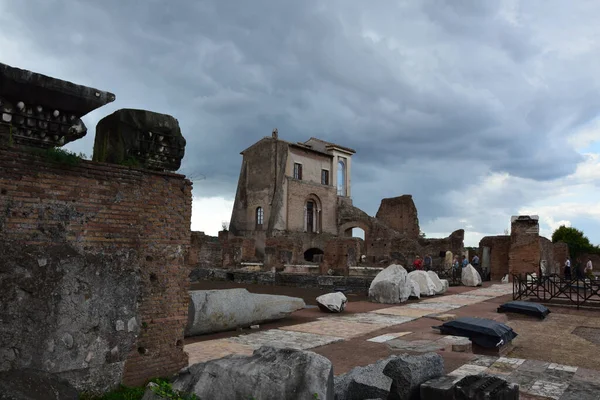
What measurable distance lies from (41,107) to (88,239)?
1.44m

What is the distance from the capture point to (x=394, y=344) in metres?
7.96

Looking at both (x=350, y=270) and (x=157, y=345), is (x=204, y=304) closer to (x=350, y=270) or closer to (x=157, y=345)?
(x=157, y=345)

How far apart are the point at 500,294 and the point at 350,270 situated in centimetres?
671

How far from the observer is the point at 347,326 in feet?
32.4

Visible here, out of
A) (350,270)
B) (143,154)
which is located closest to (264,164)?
(350,270)

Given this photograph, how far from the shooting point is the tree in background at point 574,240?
4288 centimetres

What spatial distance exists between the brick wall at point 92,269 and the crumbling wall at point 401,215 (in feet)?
109

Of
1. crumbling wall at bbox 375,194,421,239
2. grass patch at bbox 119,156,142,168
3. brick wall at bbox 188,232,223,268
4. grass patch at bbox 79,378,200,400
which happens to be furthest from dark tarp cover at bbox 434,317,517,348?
crumbling wall at bbox 375,194,421,239

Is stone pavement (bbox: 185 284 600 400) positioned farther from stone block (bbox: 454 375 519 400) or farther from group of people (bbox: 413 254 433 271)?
group of people (bbox: 413 254 433 271)

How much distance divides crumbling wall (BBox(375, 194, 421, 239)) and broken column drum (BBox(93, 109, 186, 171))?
33134mm

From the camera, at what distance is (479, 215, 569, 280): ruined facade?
23.1 m

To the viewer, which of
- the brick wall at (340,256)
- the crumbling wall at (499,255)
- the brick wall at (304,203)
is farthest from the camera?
the brick wall at (304,203)

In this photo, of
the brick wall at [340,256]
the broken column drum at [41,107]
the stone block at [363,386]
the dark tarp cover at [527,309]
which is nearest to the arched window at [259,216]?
the brick wall at [340,256]

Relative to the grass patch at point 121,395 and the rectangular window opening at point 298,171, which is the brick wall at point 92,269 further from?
the rectangular window opening at point 298,171
